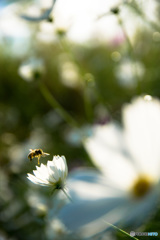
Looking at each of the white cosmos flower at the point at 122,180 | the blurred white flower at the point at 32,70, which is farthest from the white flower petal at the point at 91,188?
the blurred white flower at the point at 32,70

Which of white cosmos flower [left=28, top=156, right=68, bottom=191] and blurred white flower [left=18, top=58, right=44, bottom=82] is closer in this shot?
white cosmos flower [left=28, top=156, right=68, bottom=191]

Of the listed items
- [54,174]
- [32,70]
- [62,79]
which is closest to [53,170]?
[54,174]

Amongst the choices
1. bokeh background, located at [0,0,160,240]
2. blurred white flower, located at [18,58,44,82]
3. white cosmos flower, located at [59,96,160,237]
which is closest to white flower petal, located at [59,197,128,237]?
white cosmos flower, located at [59,96,160,237]

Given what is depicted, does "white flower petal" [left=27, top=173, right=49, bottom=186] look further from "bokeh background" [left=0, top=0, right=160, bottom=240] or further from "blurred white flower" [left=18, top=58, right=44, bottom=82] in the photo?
"blurred white flower" [left=18, top=58, right=44, bottom=82]

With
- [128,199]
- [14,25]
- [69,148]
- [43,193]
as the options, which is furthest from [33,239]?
[128,199]

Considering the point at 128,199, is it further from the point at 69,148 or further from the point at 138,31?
the point at 69,148

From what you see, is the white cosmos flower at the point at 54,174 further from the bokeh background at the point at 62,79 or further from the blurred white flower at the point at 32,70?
the blurred white flower at the point at 32,70
